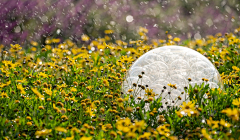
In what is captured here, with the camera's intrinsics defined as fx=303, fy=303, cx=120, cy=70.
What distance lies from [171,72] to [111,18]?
15.2 feet

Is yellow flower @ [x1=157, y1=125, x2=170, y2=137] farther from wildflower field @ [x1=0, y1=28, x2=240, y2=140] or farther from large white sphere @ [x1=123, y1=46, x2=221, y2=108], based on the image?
large white sphere @ [x1=123, y1=46, x2=221, y2=108]

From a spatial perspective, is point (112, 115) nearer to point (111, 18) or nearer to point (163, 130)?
point (163, 130)

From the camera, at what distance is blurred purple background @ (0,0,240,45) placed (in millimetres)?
6133

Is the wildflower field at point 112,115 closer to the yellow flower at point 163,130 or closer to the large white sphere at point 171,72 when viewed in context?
the yellow flower at point 163,130

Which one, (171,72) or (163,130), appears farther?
(171,72)

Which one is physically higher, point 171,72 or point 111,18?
point 111,18

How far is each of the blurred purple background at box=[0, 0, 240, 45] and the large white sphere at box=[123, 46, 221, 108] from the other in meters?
2.67

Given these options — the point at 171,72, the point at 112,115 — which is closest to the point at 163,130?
the point at 112,115

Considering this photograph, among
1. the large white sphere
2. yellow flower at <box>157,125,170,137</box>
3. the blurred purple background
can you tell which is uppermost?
the blurred purple background

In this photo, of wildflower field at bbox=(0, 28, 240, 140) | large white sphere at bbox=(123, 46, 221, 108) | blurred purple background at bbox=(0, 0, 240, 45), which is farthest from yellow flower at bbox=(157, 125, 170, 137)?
blurred purple background at bbox=(0, 0, 240, 45)

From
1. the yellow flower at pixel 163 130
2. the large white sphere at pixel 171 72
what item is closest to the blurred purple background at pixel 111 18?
the large white sphere at pixel 171 72

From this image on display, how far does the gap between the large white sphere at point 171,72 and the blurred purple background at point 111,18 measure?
8.78 feet

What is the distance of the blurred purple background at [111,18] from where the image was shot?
20.1 ft

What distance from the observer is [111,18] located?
25.0 feet
